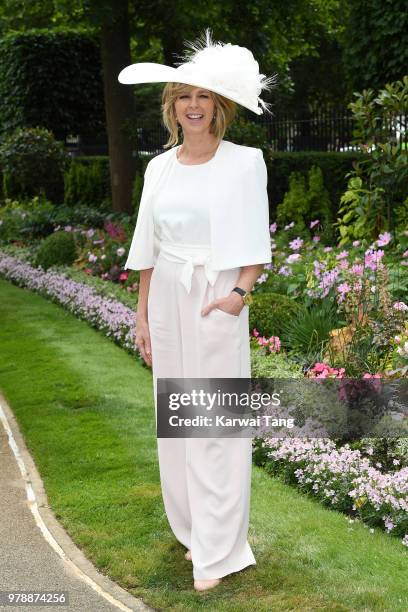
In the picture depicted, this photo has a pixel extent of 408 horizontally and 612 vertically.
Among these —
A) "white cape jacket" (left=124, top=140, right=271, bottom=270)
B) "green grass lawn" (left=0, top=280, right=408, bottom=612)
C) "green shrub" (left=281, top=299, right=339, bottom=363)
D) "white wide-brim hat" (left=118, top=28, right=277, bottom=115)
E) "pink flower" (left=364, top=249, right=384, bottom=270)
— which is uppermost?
"white wide-brim hat" (left=118, top=28, right=277, bottom=115)

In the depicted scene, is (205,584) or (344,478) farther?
(344,478)

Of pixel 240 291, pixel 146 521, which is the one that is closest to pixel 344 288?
pixel 146 521

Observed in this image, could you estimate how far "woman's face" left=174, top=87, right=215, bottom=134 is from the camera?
157 inches

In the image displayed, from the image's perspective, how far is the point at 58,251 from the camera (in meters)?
13.0

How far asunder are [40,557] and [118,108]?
11695 millimetres

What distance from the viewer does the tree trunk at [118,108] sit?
15008mm

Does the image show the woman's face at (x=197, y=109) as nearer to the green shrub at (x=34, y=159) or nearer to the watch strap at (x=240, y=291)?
the watch strap at (x=240, y=291)

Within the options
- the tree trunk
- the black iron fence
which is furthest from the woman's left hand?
the tree trunk

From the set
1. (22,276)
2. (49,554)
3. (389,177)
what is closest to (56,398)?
(49,554)

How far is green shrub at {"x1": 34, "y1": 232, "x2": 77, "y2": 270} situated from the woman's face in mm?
9116

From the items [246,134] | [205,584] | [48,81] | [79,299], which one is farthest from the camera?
[48,81]

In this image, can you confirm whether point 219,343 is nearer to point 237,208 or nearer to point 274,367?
point 237,208

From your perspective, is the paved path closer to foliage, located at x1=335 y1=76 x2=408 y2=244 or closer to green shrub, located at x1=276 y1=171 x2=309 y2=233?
foliage, located at x1=335 y1=76 x2=408 y2=244

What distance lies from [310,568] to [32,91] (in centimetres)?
1866
